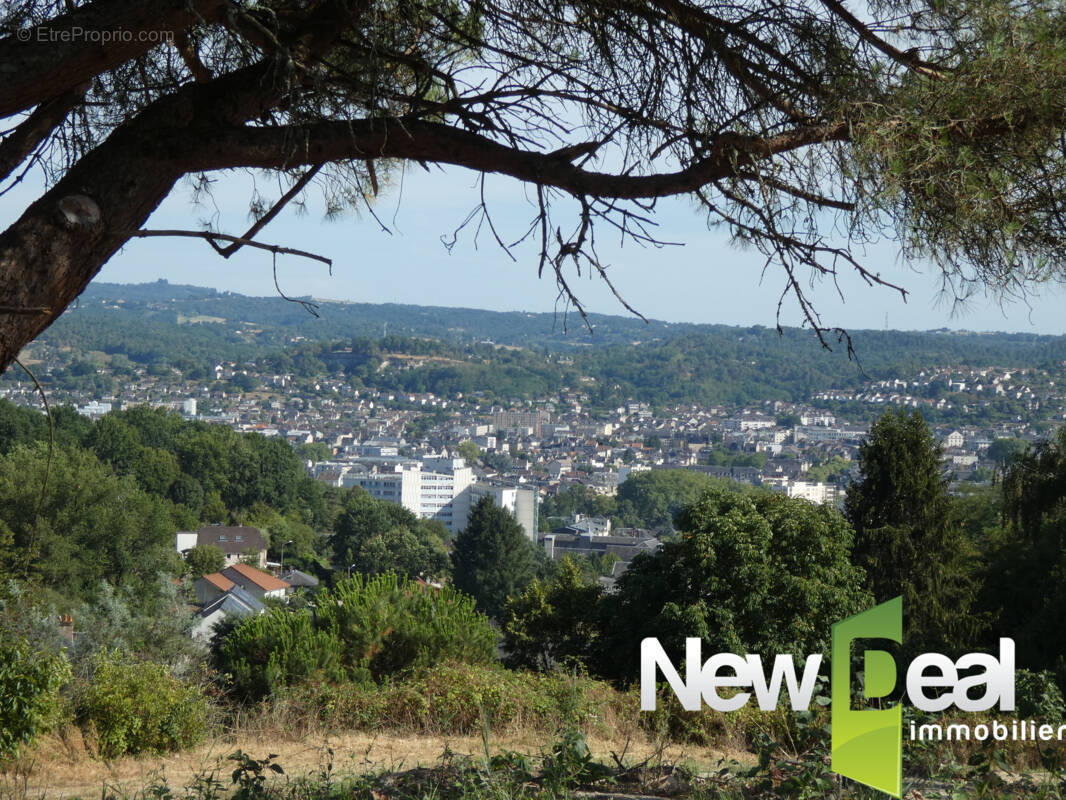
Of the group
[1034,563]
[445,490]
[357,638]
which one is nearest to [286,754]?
[357,638]

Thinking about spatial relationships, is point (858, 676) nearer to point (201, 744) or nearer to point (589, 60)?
point (589, 60)

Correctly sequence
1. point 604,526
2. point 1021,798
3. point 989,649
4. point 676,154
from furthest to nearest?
point 604,526 → point 989,649 → point 676,154 → point 1021,798

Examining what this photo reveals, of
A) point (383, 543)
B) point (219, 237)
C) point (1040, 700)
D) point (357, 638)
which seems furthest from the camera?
point (383, 543)

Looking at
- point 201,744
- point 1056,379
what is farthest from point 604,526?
point 201,744

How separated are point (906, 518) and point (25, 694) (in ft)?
37.3

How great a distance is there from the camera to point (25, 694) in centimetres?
347

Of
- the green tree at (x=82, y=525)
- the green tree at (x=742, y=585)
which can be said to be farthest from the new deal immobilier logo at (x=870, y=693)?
the green tree at (x=82, y=525)

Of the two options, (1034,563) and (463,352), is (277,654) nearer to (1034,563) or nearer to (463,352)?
(1034,563)

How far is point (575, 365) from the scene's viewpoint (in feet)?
457

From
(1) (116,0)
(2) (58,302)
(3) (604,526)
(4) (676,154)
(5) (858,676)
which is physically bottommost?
(3) (604,526)

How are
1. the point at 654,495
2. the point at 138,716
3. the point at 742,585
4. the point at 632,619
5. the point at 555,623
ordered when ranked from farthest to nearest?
the point at 654,495, the point at 555,623, the point at 632,619, the point at 742,585, the point at 138,716

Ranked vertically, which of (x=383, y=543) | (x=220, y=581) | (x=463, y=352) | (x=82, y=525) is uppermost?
(x=463, y=352)

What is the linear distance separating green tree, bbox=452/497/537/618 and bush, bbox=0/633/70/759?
1269 inches

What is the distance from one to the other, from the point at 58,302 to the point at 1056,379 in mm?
84610
